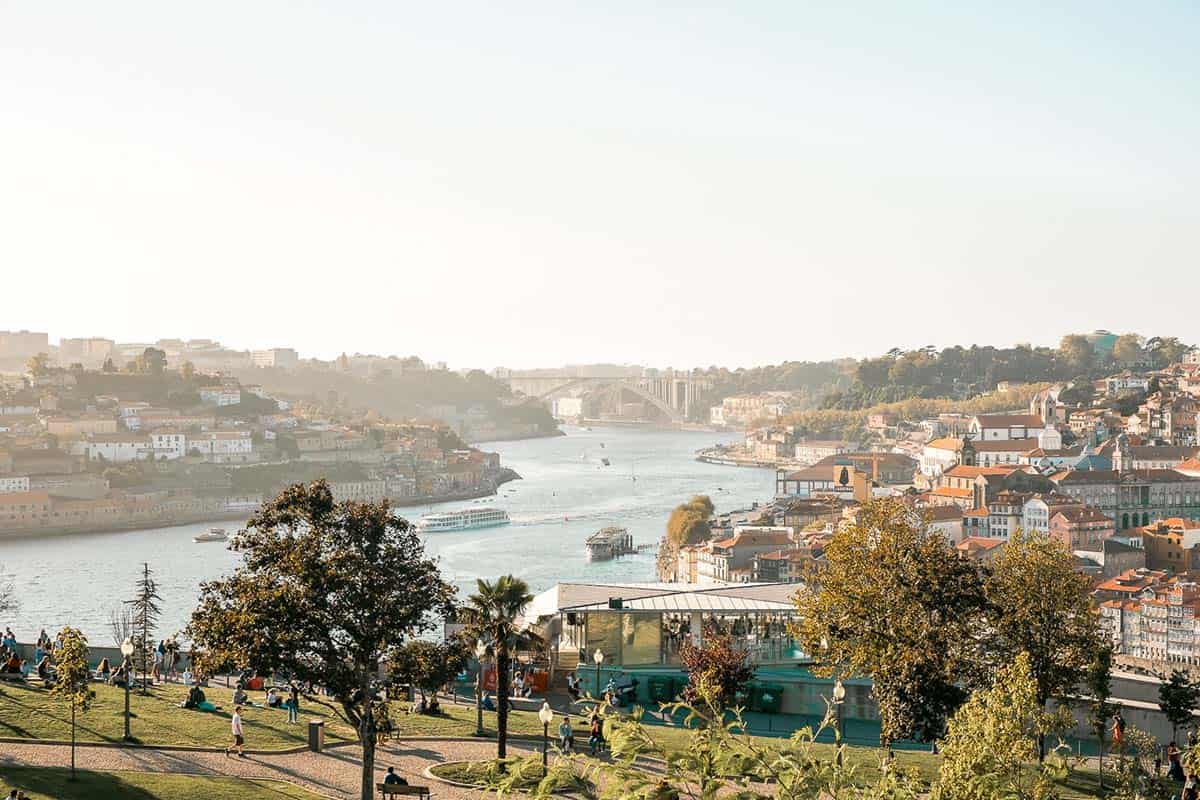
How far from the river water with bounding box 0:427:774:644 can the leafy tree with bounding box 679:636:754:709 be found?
333 inches

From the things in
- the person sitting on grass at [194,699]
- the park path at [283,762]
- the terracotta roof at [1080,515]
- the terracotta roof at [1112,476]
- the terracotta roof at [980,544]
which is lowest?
the terracotta roof at [980,544]

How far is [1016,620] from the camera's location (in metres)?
10.1

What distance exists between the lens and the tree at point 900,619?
934 cm

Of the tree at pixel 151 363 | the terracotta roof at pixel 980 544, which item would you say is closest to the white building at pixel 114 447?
the tree at pixel 151 363

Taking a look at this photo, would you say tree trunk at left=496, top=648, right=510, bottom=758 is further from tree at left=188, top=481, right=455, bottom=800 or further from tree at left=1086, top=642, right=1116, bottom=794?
tree at left=1086, top=642, right=1116, bottom=794

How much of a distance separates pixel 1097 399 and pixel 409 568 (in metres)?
56.3

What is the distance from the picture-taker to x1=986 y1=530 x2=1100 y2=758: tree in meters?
9.98

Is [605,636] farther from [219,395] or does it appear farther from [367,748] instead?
[219,395]

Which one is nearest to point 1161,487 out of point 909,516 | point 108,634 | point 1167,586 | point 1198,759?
point 1167,586

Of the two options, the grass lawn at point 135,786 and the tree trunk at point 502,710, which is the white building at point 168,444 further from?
the grass lawn at point 135,786

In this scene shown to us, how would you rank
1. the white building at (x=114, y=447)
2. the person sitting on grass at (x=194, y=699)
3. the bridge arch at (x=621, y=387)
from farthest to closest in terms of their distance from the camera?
the bridge arch at (x=621, y=387), the white building at (x=114, y=447), the person sitting on grass at (x=194, y=699)

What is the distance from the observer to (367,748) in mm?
7809

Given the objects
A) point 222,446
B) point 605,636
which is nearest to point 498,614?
point 605,636

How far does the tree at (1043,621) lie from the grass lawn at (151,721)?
14.0ft
